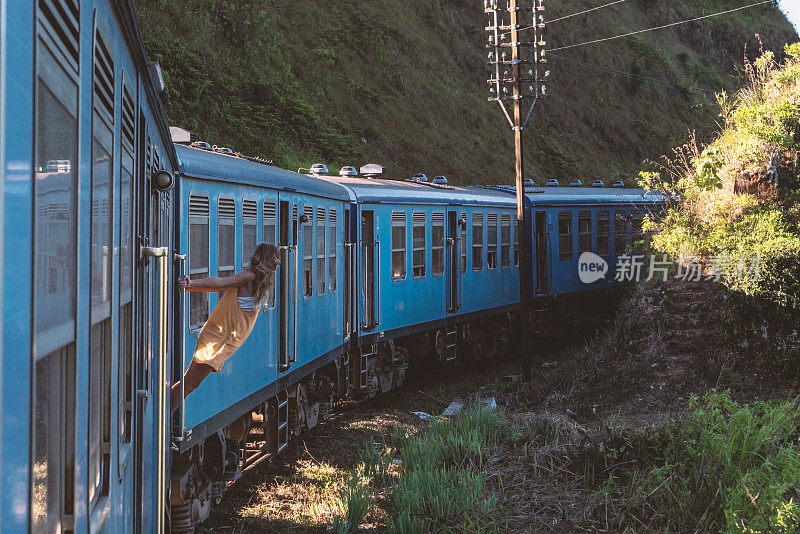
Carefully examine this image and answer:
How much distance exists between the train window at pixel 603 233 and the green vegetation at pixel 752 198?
454 cm

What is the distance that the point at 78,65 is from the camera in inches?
87.1

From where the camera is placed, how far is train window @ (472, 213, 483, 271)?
1742cm

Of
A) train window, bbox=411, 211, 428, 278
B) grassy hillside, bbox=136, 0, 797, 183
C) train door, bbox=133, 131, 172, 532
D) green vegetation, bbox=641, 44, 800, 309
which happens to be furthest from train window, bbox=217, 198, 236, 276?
grassy hillside, bbox=136, 0, 797, 183

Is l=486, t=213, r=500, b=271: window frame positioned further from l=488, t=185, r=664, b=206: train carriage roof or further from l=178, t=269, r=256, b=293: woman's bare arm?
l=178, t=269, r=256, b=293: woman's bare arm

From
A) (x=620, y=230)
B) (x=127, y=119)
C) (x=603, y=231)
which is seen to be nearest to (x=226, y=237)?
(x=127, y=119)

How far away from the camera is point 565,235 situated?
20.1m

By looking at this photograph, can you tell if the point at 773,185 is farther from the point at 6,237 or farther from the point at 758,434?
the point at 6,237

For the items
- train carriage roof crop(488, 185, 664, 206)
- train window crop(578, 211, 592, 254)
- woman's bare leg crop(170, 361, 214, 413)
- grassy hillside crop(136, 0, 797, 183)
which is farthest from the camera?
grassy hillside crop(136, 0, 797, 183)

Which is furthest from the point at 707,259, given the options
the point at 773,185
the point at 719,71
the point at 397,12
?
the point at 719,71

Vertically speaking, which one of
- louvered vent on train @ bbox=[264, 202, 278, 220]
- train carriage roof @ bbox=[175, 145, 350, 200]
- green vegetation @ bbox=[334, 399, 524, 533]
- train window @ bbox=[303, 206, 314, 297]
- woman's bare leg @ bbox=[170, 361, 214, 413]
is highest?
train carriage roof @ bbox=[175, 145, 350, 200]

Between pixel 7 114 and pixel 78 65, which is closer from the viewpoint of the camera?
pixel 7 114

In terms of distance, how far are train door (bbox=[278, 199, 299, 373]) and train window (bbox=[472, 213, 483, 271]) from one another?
24.7 feet

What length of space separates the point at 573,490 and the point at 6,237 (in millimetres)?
7071

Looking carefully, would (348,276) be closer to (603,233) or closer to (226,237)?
(226,237)
